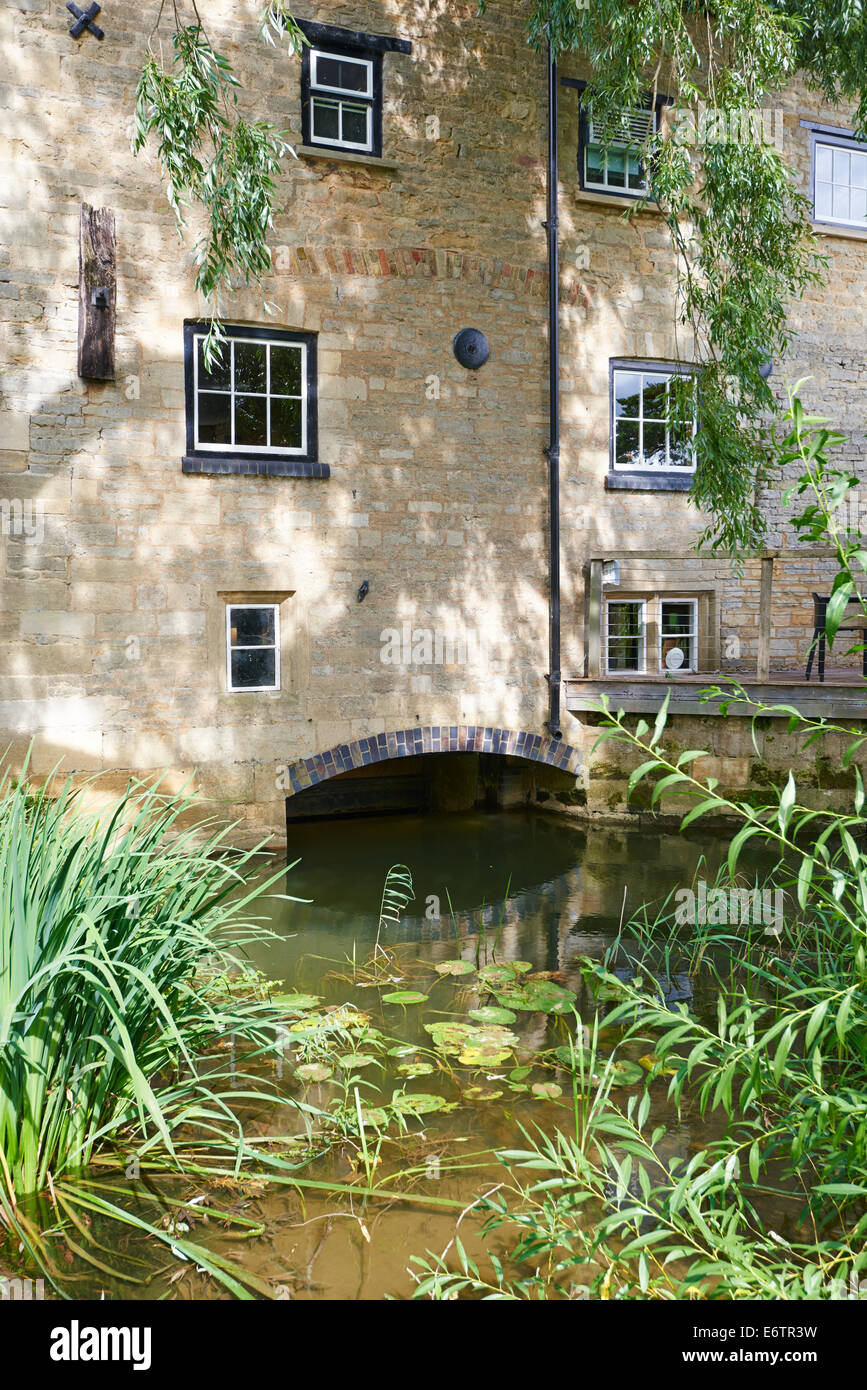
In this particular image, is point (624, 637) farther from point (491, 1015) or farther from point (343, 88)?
point (491, 1015)

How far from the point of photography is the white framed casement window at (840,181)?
419 inches

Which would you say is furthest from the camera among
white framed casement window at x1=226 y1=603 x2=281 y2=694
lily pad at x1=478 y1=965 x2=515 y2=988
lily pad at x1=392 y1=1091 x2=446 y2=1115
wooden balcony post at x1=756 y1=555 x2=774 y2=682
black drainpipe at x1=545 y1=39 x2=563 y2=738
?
black drainpipe at x1=545 y1=39 x2=563 y2=738

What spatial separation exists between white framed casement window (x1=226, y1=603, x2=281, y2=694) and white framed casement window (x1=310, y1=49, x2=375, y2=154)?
3634 millimetres

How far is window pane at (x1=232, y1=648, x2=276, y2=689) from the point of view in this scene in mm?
7977

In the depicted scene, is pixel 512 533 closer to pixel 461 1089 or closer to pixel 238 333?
pixel 238 333

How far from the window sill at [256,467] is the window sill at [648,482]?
2766 mm

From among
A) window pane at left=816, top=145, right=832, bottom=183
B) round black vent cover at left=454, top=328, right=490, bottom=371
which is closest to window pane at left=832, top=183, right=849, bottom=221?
window pane at left=816, top=145, right=832, bottom=183

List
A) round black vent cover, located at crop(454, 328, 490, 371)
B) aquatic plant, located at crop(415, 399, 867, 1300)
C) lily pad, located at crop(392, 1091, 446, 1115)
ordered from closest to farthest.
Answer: aquatic plant, located at crop(415, 399, 867, 1300) → lily pad, located at crop(392, 1091, 446, 1115) → round black vent cover, located at crop(454, 328, 490, 371)

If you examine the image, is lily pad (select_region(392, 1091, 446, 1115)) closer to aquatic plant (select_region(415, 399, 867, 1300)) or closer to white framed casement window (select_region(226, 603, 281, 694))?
aquatic plant (select_region(415, 399, 867, 1300))

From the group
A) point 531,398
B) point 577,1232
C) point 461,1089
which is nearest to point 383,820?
point 531,398

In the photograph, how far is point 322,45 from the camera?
8.10 metres

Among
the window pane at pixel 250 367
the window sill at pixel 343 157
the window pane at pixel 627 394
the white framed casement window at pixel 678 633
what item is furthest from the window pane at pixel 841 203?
the window pane at pixel 250 367

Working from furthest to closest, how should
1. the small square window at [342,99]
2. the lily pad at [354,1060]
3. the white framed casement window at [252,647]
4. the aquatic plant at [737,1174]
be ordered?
1. the small square window at [342,99]
2. the white framed casement window at [252,647]
3. the lily pad at [354,1060]
4. the aquatic plant at [737,1174]

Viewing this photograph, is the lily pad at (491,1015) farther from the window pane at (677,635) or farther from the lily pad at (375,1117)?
the window pane at (677,635)
